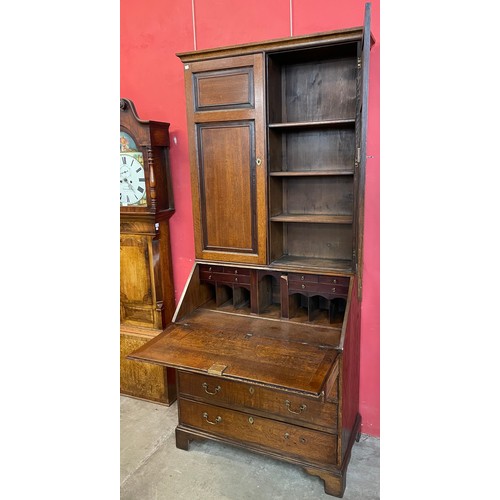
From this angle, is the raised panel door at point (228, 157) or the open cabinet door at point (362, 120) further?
the raised panel door at point (228, 157)

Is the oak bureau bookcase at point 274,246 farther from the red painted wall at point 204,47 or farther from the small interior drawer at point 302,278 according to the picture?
the red painted wall at point 204,47

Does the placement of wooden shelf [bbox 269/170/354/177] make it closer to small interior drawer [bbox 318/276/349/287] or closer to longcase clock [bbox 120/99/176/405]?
small interior drawer [bbox 318/276/349/287]

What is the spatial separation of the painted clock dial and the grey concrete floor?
152 cm

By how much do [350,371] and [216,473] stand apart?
951mm

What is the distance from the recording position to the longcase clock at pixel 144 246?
2.66 metres

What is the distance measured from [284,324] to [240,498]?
918 millimetres

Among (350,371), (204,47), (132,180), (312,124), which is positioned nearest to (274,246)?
(312,124)

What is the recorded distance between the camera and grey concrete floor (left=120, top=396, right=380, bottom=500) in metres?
2.17

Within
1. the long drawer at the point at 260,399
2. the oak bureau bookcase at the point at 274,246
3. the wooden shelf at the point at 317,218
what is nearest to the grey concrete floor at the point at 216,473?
the oak bureau bookcase at the point at 274,246

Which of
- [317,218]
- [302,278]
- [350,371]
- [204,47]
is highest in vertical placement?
[204,47]

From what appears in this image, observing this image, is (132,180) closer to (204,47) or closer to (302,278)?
(204,47)

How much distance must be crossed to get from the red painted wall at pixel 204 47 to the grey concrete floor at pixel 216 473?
0.42 m

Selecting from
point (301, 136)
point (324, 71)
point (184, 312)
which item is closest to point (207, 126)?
point (301, 136)

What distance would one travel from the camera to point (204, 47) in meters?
2.55
